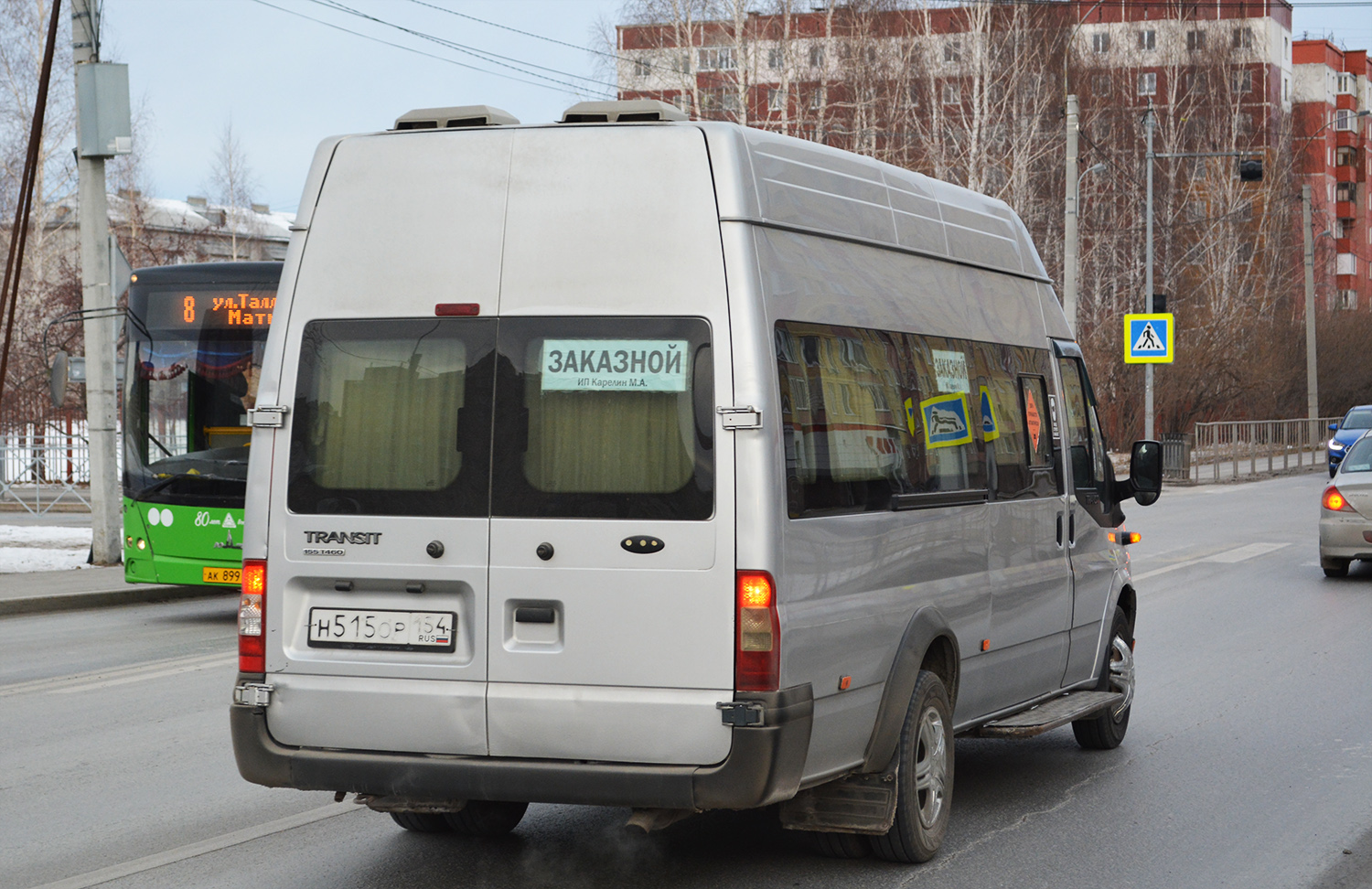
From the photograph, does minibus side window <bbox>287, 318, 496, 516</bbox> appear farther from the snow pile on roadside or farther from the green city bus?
the snow pile on roadside

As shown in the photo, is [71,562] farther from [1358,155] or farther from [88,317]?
[1358,155]

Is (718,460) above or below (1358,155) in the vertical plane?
below

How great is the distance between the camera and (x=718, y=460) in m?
4.82

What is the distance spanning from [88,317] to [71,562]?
9.26 ft

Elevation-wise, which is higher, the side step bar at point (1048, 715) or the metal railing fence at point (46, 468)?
the metal railing fence at point (46, 468)

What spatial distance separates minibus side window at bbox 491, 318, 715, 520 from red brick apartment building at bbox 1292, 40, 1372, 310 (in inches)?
3306

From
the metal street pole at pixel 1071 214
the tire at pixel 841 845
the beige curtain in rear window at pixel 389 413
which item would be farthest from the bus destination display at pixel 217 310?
the metal street pole at pixel 1071 214

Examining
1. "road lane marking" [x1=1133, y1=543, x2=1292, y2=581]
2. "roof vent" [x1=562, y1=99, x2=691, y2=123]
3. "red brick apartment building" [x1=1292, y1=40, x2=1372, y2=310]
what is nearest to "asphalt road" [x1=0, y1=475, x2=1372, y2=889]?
"roof vent" [x1=562, y1=99, x2=691, y2=123]

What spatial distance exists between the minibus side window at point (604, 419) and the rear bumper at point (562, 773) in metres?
0.70

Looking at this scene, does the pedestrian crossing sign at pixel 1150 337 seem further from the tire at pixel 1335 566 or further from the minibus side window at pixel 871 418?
the minibus side window at pixel 871 418

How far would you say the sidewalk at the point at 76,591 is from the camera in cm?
1465

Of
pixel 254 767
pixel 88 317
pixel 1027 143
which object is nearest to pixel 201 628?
pixel 88 317

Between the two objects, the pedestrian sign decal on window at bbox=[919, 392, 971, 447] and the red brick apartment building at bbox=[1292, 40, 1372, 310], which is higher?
the red brick apartment building at bbox=[1292, 40, 1372, 310]

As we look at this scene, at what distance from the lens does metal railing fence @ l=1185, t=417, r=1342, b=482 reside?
3653 centimetres
